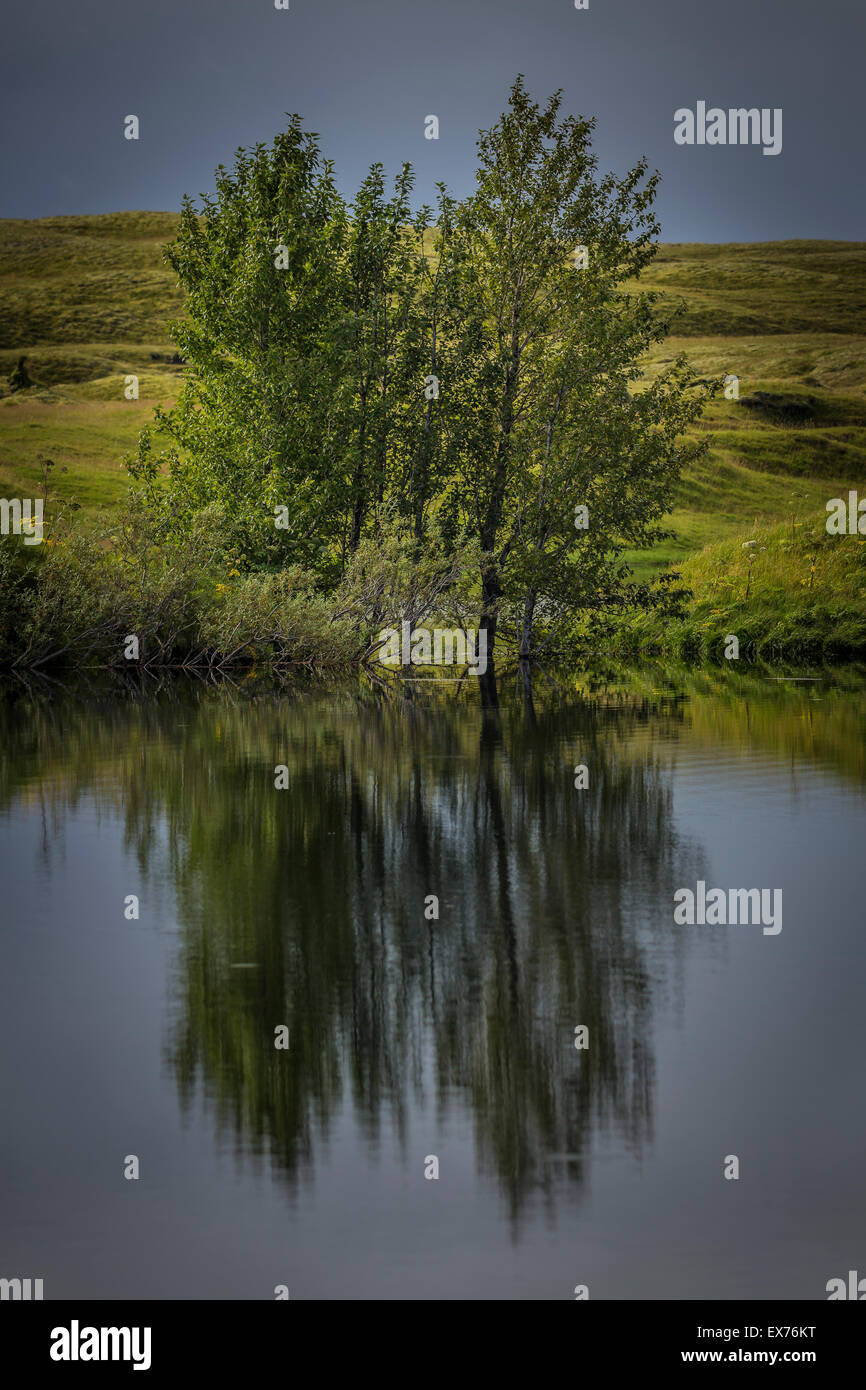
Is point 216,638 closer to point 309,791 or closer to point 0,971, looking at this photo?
point 309,791

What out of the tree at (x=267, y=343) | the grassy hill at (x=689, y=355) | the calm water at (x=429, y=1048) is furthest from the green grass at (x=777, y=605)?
the calm water at (x=429, y=1048)

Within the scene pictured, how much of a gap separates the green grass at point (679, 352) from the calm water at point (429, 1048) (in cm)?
1922

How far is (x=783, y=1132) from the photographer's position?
5441 millimetres

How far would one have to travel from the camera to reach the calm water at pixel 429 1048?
4605 millimetres

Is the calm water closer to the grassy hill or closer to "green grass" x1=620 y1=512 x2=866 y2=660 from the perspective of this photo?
the grassy hill

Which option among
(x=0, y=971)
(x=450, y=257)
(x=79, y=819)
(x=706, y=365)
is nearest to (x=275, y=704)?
(x=79, y=819)

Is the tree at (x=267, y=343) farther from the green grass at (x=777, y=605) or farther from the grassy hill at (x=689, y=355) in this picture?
the green grass at (x=777, y=605)

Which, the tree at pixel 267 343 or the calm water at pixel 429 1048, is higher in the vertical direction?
the tree at pixel 267 343

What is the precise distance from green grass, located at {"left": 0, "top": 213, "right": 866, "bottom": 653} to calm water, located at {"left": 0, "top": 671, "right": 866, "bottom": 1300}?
19.2 m

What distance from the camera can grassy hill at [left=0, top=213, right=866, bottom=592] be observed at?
64188 millimetres

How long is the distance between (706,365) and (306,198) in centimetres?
7958

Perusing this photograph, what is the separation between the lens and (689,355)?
10894 cm

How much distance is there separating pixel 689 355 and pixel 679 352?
9.32 m

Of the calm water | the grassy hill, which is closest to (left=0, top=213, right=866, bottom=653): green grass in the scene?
the grassy hill
